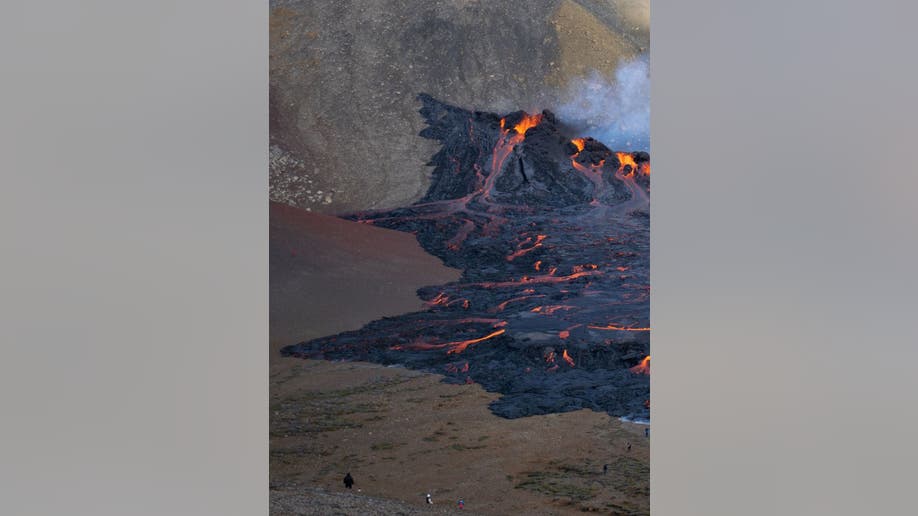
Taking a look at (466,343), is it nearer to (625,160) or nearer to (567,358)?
(567,358)

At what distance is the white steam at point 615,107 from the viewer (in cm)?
373

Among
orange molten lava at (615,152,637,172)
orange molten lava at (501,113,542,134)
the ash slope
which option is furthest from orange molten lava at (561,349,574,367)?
orange molten lava at (501,113,542,134)

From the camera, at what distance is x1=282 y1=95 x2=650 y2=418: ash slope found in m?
3.62

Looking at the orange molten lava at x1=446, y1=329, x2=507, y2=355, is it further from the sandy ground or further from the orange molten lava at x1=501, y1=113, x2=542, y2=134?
the orange molten lava at x1=501, y1=113, x2=542, y2=134

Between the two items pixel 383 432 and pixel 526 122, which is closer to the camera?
pixel 383 432

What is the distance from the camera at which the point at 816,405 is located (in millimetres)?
3711

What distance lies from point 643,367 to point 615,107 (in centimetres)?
120

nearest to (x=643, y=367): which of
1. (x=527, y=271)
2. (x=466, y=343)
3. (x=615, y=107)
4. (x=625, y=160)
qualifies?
(x=527, y=271)

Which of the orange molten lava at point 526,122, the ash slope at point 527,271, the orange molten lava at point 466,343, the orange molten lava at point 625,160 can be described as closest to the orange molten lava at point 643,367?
the ash slope at point 527,271

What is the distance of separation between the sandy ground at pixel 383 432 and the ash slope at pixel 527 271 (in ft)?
0.25

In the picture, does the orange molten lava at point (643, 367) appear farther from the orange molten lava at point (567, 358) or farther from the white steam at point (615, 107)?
the white steam at point (615, 107)

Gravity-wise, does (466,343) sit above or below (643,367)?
above

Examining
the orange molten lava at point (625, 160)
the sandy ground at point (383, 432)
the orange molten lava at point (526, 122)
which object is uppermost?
the orange molten lava at point (526, 122)

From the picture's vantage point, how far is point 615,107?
3.73 m
